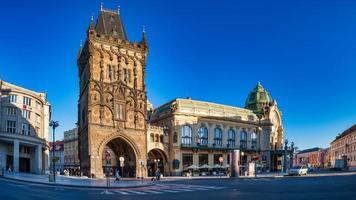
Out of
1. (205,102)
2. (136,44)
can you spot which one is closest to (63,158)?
(205,102)

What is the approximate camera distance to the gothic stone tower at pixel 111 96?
65.6m

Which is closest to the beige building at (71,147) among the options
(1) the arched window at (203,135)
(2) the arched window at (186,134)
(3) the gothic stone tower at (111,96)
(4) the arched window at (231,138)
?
(1) the arched window at (203,135)

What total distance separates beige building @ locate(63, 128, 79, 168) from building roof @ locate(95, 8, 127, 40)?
78589 mm

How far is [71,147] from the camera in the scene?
151 m

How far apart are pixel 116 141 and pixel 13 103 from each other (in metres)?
21.0

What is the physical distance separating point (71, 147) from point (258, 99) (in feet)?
258

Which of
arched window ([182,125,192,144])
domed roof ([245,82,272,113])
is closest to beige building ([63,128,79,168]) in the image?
domed roof ([245,82,272,113])

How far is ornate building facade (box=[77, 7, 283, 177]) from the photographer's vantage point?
66.5 meters

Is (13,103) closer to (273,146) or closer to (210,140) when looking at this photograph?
(210,140)

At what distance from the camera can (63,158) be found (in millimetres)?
162500

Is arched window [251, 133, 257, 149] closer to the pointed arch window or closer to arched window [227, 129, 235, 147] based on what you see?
arched window [227, 129, 235, 147]

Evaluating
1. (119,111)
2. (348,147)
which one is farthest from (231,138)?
(348,147)

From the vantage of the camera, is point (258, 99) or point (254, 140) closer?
point (254, 140)

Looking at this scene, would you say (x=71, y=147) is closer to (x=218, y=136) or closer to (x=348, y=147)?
(x=218, y=136)
